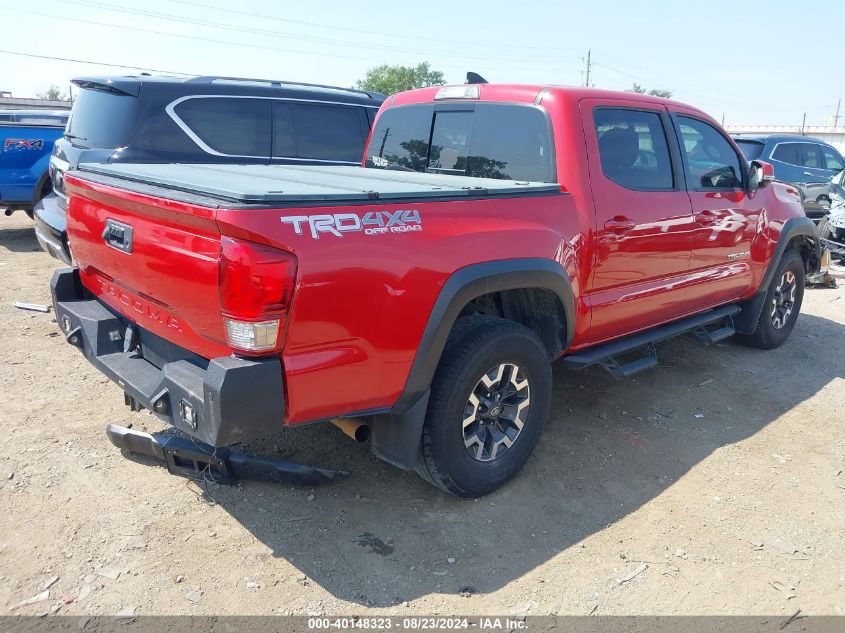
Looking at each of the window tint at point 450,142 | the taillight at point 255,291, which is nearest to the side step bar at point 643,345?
the window tint at point 450,142

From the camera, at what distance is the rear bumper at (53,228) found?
234 inches

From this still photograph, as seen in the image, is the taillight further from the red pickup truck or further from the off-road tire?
the off-road tire

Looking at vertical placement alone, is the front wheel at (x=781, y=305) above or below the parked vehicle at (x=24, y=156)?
below

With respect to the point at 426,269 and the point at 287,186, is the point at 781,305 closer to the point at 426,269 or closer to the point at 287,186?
the point at 426,269

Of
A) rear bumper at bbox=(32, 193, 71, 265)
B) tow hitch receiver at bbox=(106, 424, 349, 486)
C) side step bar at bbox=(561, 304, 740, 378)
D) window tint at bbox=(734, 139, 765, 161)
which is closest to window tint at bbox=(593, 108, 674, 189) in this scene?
side step bar at bbox=(561, 304, 740, 378)

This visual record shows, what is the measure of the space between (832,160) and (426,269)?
12271 millimetres

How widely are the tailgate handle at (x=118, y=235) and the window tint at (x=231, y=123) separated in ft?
9.81

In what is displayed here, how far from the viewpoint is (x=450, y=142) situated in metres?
4.23

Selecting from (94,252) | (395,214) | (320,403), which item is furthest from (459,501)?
(94,252)

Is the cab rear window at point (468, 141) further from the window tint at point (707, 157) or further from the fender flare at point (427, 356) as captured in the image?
the window tint at point (707, 157)

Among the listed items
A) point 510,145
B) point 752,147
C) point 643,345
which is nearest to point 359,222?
point 510,145

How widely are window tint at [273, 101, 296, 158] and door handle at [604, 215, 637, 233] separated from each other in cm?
363

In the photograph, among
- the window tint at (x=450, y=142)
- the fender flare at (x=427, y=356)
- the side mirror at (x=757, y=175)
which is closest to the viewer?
the fender flare at (x=427, y=356)

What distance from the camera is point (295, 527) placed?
3.11 metres
